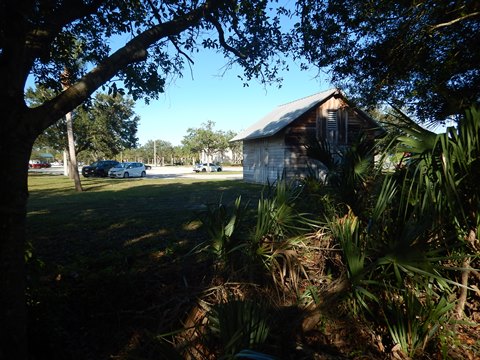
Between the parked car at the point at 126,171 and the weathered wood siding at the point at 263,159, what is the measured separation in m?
15.1

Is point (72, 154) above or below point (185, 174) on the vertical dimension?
above

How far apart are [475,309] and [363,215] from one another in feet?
4.88

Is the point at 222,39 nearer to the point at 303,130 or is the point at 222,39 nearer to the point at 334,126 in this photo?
the point at 303,130

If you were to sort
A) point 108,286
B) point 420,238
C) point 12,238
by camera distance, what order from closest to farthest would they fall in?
point 12,238 < point 420,238 < point 108,286

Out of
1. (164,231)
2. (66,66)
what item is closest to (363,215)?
(164,231)

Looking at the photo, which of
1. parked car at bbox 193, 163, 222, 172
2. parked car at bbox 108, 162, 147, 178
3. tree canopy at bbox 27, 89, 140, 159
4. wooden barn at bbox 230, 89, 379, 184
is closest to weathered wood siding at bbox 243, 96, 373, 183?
wooden barn at bbox 230, 89, 379, 184

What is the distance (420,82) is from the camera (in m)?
7.41

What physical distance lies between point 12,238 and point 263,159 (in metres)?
19.9

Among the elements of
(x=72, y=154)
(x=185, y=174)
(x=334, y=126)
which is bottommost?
(x=185, y=174)

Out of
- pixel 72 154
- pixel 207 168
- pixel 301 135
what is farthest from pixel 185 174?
pixel 301 135

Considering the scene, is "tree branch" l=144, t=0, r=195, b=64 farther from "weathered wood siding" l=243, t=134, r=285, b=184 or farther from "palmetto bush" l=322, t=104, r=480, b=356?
"weathered wood siding" l=243, t=134, r=285, b=184

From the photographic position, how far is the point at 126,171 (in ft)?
113

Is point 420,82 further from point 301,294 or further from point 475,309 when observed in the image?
point 301,294

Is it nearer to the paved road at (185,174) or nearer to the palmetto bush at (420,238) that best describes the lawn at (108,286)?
the palmetto bush at (420,238)
